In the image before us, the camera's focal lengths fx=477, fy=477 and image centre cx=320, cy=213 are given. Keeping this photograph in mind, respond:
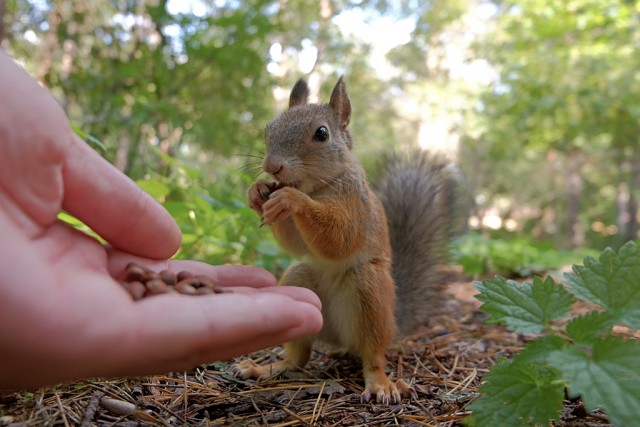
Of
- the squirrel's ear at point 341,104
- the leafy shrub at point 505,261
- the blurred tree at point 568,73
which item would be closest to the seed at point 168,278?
the squirrel's ear at point 341,104

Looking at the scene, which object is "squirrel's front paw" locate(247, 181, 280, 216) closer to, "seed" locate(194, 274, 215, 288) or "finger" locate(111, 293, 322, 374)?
"seed" locate(194, 274, 215, 288)

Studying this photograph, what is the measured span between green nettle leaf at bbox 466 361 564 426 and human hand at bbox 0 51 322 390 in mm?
476

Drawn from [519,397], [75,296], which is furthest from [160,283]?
[519,397]

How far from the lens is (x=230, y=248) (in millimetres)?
3256

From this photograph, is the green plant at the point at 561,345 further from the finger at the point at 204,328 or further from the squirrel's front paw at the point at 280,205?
the squirrel's front paw at the point at 280,205

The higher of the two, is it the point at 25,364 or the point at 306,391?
the point at 25,364

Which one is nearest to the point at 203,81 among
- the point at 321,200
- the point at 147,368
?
the point at 321,200

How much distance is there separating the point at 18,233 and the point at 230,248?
2158mm

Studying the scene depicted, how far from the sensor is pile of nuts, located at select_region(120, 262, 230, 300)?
4.05 ft

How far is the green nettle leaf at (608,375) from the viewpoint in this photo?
94 cm

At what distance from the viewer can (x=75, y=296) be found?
1.04 metres

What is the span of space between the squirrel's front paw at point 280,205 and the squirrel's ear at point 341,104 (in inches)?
30.3

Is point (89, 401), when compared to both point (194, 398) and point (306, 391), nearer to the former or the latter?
point (194, 398)

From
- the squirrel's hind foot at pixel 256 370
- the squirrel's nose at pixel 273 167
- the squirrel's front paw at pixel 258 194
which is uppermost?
the squirrel's nose at pixel 273 167
